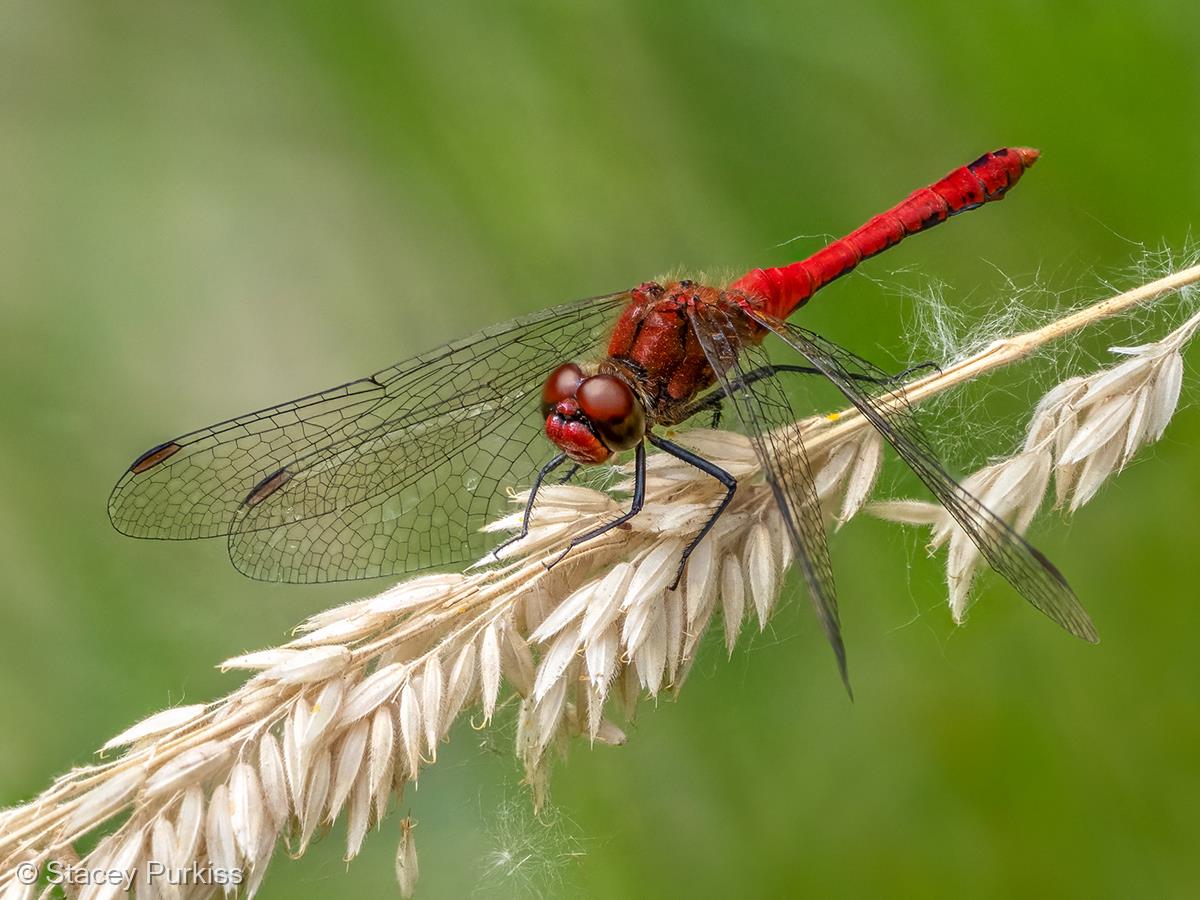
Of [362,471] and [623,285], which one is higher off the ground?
[623,285]

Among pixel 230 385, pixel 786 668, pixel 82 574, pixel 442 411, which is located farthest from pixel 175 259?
pixel 786 668

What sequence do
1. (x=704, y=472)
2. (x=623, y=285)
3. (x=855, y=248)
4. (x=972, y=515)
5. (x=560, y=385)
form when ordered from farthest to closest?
1. (x=623, y=285)
2. (x=855, y=248)
3. (x=560, y=385)
4. (x=704, y=472)
5. (x=972, y=515)

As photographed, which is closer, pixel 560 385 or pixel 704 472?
pixel 704 472

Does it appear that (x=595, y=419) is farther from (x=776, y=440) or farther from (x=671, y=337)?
(x=776, y=440)

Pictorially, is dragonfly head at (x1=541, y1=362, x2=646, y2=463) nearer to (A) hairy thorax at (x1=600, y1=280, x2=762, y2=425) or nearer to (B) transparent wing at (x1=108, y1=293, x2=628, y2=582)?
(A) hairy thorax at (x1=600, y1=280, x2=762, y2=425)

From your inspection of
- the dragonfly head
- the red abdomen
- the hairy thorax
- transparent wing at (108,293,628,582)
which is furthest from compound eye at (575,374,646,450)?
the red abdomen

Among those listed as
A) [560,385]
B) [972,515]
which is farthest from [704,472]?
[972,515]
